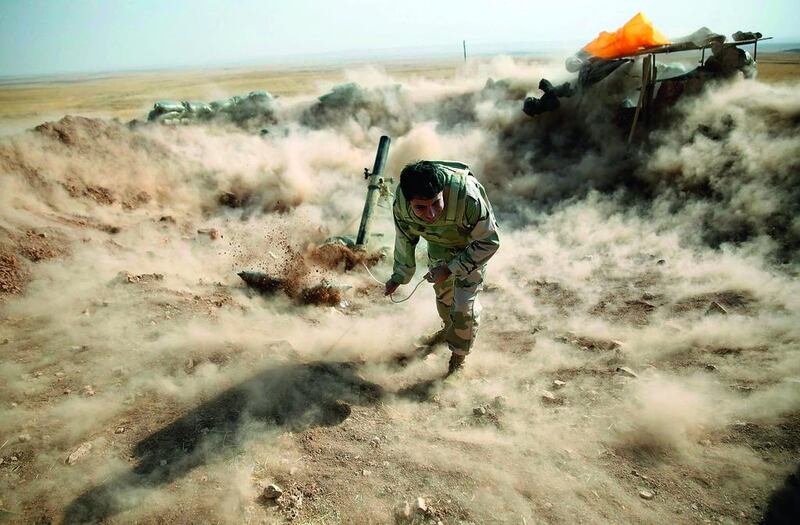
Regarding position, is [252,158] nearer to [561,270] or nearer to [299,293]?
[299,293]

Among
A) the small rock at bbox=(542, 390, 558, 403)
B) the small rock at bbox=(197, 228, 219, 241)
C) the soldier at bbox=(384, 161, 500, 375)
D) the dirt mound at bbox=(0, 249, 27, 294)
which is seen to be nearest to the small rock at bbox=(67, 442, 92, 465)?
the soldier at bbox=(384, 161, 500, 375)

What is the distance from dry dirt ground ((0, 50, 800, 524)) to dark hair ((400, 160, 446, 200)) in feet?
4.41

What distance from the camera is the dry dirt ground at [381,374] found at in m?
2.05

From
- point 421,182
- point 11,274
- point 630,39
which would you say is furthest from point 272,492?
point 630,39

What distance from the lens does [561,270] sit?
4809 millimetres

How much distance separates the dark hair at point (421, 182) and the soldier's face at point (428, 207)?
0.03 m

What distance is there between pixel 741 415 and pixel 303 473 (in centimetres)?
238

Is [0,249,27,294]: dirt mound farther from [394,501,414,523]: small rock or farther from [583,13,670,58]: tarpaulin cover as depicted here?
[583,13,670,58]: tarpaulin cover

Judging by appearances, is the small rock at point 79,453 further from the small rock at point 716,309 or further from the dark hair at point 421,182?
the small rock at point 716,309

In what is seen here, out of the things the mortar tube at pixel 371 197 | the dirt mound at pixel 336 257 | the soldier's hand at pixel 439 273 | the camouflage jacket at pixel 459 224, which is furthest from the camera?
the mortar tube at pixel 371 197

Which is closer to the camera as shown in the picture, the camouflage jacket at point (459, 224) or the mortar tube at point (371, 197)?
the camouflage jacket at point (459, 224)

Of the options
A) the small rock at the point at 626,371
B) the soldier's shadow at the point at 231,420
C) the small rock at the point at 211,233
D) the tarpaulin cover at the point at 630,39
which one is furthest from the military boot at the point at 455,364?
the tarpaulin cover at the point at 630,39

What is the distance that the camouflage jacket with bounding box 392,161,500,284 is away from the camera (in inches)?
99.6

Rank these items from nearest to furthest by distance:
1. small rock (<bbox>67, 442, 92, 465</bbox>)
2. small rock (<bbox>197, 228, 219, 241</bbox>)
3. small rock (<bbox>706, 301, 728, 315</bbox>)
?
small rock (<bbox>67, 442, 92, 465</bbox>), small rock (<bbox>706, 301, 728, 315</bbox>), small rock (<bbox>197, 228, 219, 241</bbox>)
